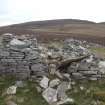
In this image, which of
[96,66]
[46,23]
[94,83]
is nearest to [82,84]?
[94,83]

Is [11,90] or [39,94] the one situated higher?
[11,90]

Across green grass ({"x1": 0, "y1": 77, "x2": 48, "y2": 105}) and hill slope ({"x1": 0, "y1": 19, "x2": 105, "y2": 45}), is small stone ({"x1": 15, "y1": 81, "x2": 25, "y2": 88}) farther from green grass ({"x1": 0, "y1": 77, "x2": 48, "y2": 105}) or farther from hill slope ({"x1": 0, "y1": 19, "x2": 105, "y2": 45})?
hill slope ({"x1": 0, "y1": 19, "x2": 105, "y2": 45})

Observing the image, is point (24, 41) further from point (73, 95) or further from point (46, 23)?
point (46, 23)

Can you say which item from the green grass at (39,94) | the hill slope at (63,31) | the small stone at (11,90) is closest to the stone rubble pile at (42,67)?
the green grass at (39,94)

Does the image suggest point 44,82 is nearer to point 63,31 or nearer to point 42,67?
point 42,67

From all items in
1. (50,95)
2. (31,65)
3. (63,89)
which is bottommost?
(50,95)

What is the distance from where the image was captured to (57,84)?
54.6 feet

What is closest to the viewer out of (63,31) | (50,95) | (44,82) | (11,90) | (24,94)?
(50,95)

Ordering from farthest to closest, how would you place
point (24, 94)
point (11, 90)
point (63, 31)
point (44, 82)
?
point (63, 31), point (44, 82), point (11, 90), point (24, 94)

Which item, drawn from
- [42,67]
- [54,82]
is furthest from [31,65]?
[54,82]

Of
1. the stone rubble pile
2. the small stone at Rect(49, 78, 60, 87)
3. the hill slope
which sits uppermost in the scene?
the stone rubble pile

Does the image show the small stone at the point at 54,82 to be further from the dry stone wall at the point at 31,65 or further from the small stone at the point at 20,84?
the small stone at the point at 20,84

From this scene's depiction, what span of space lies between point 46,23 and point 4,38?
128610 mm

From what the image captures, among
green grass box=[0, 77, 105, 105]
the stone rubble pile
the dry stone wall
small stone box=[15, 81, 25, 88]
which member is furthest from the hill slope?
small stone box=[15, 81, 25, 88]
